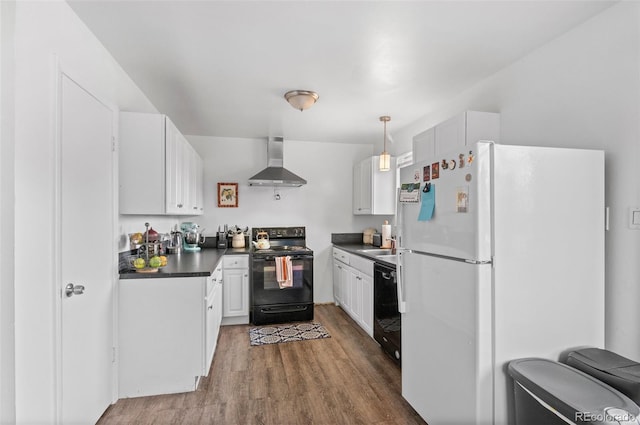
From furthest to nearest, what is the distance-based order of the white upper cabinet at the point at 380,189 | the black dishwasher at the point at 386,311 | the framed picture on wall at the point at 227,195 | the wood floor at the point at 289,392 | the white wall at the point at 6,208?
1. the framed picture on wall at the point at 227,195
2. the white upper cabinet at the point at 380,189
3. the black dishwasher at the point at 386,311
4. the wood floor at the point at 289,392
5. the white wall at the point at 6,208

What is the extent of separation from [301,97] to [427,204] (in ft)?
5.20

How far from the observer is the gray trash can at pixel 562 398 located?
4.04 ft

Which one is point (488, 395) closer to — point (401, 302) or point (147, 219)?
point (401, 302)

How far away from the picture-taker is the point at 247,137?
4.73 m

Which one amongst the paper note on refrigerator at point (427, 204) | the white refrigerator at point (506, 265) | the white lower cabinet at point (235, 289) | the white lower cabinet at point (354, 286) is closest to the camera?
the white refrigerator at point (506, 265)

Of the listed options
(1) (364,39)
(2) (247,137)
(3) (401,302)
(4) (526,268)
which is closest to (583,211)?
(4) (526,268)

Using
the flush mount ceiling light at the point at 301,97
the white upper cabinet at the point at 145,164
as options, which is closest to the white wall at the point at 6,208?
the white upper cabinet at the point at 145,164

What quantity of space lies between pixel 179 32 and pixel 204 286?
1.73 metres

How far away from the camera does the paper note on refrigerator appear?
194 centimetres

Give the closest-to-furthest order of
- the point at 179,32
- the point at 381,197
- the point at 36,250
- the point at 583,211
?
1. the point at 36,250
2. the point at 583,211
3. the point at 179,32
4. the point at 381,197

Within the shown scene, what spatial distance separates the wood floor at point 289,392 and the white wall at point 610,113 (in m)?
1.38

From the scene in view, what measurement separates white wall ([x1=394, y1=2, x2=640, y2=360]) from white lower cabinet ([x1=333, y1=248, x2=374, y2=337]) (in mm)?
1940

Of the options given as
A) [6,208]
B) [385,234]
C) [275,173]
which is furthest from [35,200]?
[385,234]

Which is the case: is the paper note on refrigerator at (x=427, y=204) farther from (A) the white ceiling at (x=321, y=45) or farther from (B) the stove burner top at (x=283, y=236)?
(B) the stove burner top at (x=283, y=236)
